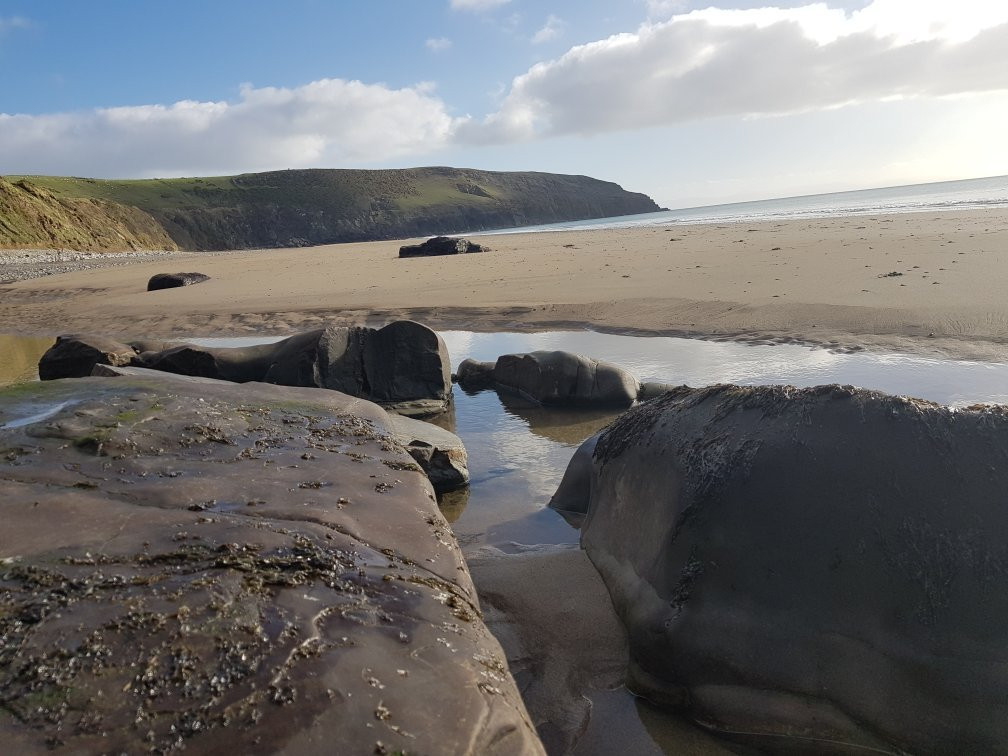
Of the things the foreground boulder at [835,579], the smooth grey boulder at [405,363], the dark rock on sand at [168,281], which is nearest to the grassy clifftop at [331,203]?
the dark rock on sand at [168,281]

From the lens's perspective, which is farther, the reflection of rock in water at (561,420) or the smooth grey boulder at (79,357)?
the smooth grey boulder at (79,357)

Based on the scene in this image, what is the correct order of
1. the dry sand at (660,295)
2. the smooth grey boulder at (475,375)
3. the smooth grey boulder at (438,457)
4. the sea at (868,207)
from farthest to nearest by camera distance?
the sea at (868,207)
the dry sand at (660,295)
the smooth grey boulder at (475,375)
the smooth grey boulder at (438,457)

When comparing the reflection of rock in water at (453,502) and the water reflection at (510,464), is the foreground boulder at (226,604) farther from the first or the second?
the reflection of rock in water at (453,502)

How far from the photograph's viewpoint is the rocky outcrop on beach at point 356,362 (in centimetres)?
714

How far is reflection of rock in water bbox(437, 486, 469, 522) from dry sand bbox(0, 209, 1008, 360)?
5123 mm

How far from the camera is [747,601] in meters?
2.62

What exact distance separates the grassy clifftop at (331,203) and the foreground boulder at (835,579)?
61.1 m

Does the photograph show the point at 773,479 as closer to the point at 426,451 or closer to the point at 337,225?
the point at 426,451

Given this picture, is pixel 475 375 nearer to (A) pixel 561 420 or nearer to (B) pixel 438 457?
(A) pixel 561 420

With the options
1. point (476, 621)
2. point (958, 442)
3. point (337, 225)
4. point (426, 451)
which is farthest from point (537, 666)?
point (337, 225)

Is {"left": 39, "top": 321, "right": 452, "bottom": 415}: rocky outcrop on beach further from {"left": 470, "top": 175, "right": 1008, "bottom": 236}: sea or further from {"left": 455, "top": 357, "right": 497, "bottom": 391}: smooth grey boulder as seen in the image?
{"left": 470, "top": 175, "right": 1008, "bottom": 236}: sea

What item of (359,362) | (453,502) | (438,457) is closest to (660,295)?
(359,362)

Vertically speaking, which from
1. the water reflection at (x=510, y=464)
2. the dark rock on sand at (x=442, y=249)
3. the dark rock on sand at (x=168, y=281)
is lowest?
the water reflection at (x=510, y=464)

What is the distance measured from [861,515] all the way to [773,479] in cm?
31
